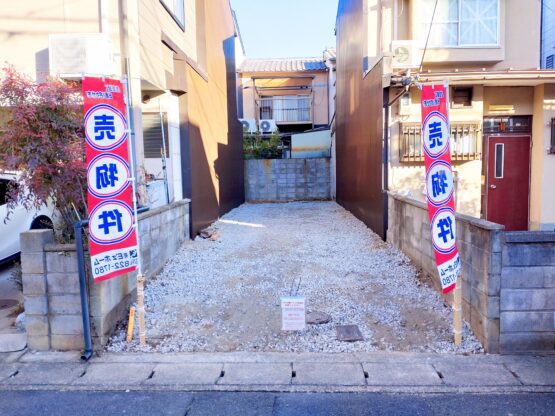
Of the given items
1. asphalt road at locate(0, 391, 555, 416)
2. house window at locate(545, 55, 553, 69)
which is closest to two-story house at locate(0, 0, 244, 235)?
asphalt road at locate(0, 391, 555, 416)

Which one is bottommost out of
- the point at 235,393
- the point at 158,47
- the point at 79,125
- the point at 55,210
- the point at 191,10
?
the point at 235,393

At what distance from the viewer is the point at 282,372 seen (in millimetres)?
3221

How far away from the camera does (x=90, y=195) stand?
3.38 meters

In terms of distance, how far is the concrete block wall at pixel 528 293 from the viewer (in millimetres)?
3350

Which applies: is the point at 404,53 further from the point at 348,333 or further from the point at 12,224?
the point at 12,224

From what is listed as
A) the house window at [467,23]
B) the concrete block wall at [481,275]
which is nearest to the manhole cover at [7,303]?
the concrete block wall at [481,275]

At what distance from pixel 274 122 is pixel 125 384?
17.6 metres

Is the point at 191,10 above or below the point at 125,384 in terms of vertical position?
above

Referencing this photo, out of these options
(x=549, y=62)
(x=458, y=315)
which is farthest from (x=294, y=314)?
(x=549, y=62)

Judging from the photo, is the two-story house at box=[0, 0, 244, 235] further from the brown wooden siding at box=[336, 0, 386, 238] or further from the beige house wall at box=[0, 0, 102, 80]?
the brown wooden siding at box=[336, 0, 386, 238]

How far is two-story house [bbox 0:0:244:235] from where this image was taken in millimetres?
5441

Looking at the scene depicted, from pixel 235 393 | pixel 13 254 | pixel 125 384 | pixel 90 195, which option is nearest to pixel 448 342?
pixel 235 393

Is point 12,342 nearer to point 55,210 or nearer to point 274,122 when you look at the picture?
point 55,210

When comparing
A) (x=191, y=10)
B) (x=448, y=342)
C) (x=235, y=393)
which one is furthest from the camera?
(x=191, y=10)
